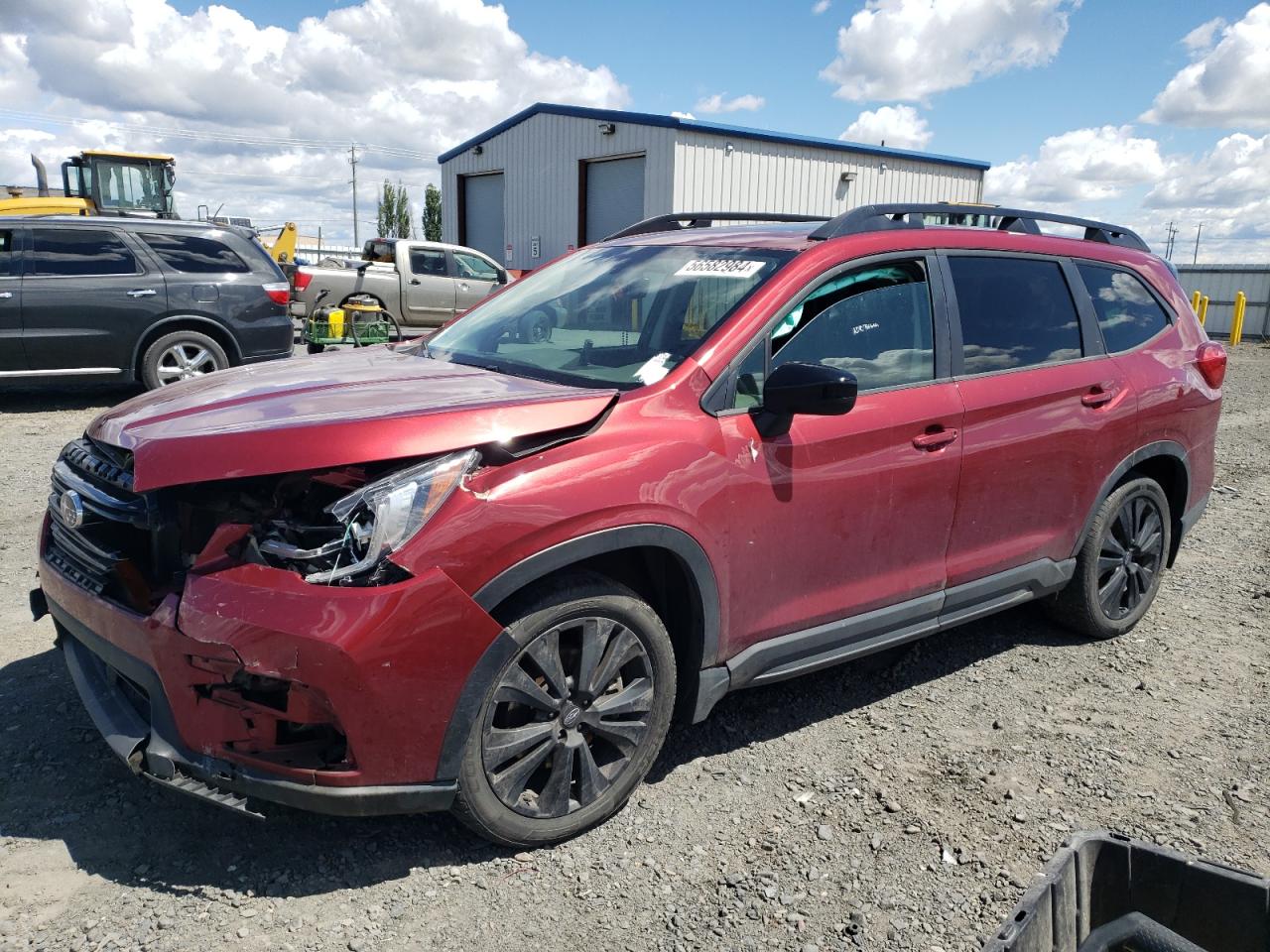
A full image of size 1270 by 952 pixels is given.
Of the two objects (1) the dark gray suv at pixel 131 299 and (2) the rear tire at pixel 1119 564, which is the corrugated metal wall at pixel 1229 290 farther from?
(2) the rear tire at pixel 1119 564

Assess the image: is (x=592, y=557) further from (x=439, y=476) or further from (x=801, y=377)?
(x=801, y=377)

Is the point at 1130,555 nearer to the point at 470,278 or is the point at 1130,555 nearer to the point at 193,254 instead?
the point at 193,254

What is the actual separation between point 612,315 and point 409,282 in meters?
13.7

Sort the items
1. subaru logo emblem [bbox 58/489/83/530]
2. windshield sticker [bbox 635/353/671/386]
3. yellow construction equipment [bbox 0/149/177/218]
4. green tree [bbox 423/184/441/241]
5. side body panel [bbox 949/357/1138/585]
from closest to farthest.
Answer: subaru logo emblem [bbox 58/489/83/530] → windshield sticker [bbox 635/353/671/386] → side body panel [bbox 949/357/1138/585] → yellow construction equipment [bbox 0/149/177/218] → green tree [bbox 423/184/441/241]

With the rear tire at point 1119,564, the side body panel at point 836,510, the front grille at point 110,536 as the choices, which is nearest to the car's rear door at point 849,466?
the side body panel at point 836,510

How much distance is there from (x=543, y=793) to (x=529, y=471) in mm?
956

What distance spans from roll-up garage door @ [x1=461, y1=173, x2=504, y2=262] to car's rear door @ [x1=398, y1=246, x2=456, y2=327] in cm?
936

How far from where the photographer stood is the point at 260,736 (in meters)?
2.52

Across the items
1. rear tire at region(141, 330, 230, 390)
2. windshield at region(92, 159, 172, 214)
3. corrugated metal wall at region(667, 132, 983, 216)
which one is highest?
corrugated metal wall at region(667, 132, 983, 216)

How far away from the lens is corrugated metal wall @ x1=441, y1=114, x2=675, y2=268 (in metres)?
21.3

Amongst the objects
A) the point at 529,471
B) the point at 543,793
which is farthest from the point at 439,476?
the point at 543,793

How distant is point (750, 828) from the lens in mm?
3072

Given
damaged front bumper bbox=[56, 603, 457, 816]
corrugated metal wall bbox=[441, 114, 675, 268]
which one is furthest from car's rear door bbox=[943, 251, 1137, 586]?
corrugated metal wall bbox=[441, 114, 675, 268]

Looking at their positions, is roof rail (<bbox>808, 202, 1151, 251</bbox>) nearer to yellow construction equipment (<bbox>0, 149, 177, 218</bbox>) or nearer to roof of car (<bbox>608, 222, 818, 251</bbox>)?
roof of car (<bbox>608, 222, 818, 251</bbox>)
